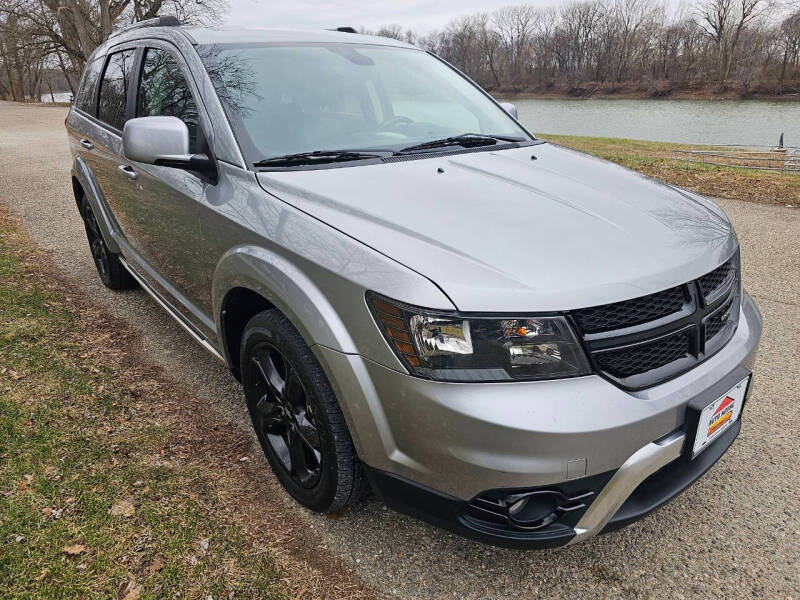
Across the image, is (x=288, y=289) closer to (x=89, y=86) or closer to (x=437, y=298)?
(x=437, y=298)

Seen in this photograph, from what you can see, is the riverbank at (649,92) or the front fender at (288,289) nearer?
the front fender at (288,289)

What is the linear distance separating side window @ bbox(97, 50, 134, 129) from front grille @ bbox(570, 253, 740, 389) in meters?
3.04

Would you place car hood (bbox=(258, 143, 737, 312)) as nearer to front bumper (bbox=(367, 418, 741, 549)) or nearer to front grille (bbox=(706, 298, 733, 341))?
A: front grille (bbox=(706, 298, 733, 341))

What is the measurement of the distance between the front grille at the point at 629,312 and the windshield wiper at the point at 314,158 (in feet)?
4.06

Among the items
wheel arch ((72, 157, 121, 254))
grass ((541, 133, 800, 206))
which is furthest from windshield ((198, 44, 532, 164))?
grass ((541, 133, 800, 206))

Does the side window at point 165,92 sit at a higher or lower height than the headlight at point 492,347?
higher

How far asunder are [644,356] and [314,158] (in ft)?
4.78

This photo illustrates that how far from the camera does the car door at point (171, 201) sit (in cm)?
261

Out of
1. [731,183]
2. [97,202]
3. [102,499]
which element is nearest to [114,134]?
[97,202]

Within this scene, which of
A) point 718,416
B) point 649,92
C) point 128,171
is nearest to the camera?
point 718,416

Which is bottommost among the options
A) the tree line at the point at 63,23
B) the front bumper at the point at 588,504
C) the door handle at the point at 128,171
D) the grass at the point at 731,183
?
the front bumper at the point at 588,504

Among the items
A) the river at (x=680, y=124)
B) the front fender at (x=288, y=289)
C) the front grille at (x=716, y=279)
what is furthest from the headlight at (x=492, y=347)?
the river at (x=680, y=124)

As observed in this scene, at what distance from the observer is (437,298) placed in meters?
1.62

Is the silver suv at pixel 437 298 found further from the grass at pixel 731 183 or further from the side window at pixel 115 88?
the grass at pixel 731 183
